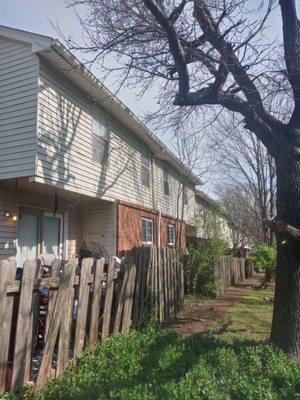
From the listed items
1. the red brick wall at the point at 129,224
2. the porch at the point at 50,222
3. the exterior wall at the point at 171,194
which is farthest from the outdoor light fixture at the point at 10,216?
the exterior wall at the point at 171,194

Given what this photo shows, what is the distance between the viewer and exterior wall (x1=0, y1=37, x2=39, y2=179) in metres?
8.46

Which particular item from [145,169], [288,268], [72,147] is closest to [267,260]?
[145,169]

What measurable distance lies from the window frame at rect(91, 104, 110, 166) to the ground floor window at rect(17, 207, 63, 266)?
7.18 feet

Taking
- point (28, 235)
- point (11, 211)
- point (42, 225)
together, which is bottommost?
point (28, 235)

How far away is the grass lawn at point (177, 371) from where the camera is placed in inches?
152

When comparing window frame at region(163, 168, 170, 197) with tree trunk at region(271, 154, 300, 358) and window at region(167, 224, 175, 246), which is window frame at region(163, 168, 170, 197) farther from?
tree trunk at region(271, 154, 300, 358)

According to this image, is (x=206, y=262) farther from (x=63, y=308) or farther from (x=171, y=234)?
(x=171, y=234)

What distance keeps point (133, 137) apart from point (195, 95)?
8206 millimetres

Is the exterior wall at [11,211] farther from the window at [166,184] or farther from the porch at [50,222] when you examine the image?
the window at [166,184]

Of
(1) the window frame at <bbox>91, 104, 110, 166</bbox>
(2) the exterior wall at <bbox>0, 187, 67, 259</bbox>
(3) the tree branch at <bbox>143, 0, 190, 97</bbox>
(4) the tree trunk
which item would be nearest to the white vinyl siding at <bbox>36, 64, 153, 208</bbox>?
(1) the window frame at <bbox>91, 104, 110, 166</bbox>

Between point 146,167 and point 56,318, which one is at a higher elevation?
point 146,167

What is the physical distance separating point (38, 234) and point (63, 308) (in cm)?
643

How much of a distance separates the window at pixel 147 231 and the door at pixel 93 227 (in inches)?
108

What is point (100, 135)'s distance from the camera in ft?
38.2
